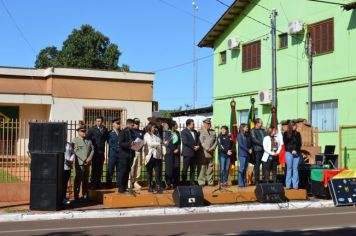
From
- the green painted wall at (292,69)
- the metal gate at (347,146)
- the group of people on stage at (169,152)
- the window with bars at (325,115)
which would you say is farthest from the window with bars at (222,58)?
the group of people on stage at (169,152)

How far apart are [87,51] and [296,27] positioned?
34305 millimetres

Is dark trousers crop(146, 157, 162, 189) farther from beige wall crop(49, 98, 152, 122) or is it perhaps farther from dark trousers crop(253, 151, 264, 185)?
beige wall crop(49, 98, 152, 122)

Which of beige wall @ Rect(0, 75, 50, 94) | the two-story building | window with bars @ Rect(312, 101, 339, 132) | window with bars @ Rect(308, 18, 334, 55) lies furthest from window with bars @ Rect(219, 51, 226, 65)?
beige wall @ Rect(0, 75, 50, 94)

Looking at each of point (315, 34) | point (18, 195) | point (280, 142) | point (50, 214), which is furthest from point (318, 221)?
point (315, 34)

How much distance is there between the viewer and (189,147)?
596 inches

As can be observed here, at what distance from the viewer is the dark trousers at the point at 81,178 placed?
46.8 ft

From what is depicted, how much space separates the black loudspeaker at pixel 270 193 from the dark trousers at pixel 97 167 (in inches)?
167

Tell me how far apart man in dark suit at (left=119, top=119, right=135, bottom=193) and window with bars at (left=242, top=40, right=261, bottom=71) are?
51.7ft

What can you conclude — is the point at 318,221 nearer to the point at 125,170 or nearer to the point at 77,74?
the point at 125,170

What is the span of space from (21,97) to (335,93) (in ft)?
48.7

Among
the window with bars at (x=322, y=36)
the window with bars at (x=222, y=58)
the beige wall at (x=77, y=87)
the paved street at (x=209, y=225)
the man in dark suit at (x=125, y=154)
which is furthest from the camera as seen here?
the window with bars at (x=222, y=58)

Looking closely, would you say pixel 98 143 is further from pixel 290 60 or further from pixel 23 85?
pixel 23 85

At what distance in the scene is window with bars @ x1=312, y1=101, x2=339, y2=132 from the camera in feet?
77.3

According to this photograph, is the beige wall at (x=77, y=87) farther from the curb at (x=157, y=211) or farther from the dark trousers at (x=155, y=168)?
the curb at (x=157, y=211)
